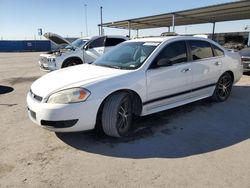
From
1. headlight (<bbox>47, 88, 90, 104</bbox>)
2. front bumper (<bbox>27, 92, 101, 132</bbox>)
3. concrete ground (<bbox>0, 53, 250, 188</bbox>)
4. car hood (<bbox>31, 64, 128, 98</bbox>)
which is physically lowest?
concrete ground (<bbox>0, 53, 250, 188</bbox>)

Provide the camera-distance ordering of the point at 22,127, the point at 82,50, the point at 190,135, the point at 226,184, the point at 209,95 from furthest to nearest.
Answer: the point at 82,50
the point at 209,95
the point at 22,127
the point at 190,135
the point at 226,184

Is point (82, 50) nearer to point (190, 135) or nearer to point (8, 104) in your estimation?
point (8, 104)

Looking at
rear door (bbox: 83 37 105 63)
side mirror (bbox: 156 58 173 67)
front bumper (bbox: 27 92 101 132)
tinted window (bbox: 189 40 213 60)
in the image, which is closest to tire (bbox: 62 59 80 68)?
rear door (bbox: 83 37 105 63)

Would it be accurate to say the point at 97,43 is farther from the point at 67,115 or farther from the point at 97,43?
the point at 67,115

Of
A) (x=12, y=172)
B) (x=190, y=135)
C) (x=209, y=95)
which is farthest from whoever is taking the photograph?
(x=209, y=95)

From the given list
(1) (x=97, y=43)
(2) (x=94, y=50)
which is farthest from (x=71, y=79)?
(1) (x=97, y=43)

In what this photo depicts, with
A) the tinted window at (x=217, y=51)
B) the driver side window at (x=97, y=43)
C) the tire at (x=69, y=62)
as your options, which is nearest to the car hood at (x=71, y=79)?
the tinted window at (x=217, y=51)

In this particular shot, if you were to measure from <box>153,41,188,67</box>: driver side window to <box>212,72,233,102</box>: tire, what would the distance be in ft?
4.82

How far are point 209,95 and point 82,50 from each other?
20.4ft

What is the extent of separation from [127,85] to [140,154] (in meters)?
1.10

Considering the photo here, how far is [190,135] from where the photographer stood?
4.15 meters

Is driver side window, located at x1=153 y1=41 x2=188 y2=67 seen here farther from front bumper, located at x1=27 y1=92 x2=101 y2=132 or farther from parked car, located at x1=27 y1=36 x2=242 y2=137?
front bumper, located at x1=27 y1=92 x2=101 y2=132

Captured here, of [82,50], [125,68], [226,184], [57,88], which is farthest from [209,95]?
[82,50]

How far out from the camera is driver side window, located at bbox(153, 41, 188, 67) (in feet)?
14.4
